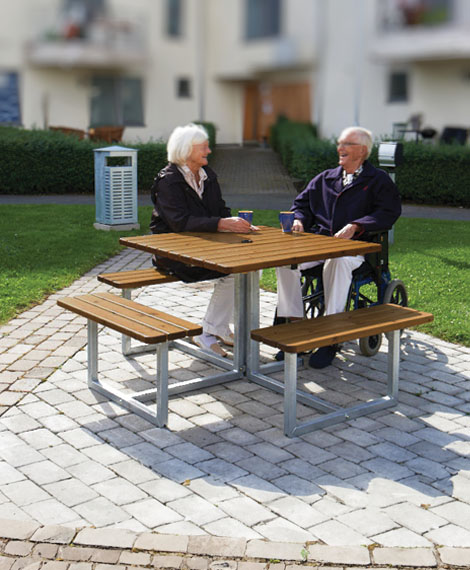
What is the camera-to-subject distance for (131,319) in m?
4.70

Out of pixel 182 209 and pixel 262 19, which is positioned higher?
pixel 262 19

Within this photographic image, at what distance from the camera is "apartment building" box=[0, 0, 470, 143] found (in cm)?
2152

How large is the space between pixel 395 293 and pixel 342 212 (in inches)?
32.1

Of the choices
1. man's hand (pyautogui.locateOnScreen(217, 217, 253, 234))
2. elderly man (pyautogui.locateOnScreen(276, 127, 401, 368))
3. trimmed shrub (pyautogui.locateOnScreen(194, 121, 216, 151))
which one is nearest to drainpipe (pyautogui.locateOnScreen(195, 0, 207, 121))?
trimmed shrub (pyautogui.locateOnScreen(194, 121, 216, 151))

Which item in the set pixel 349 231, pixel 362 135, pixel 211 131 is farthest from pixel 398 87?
pixel 349 231

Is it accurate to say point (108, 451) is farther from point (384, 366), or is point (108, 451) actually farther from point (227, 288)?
point (384, 366)

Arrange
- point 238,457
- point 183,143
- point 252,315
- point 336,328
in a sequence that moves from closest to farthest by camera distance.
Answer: point 238,457 → point 336,328 → point 252,315 → point 183,143

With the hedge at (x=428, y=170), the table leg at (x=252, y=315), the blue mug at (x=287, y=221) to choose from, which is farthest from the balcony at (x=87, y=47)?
the table leg at (x=252, y=315)

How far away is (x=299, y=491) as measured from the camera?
3783 mm

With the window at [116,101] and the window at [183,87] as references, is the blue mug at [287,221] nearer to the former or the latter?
the window at [116,101]

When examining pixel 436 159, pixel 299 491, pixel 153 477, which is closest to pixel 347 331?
pixel 299 491

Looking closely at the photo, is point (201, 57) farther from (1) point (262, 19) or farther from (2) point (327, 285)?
(2) point (327, 285)

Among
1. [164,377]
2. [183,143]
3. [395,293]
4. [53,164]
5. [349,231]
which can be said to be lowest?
[164,377]

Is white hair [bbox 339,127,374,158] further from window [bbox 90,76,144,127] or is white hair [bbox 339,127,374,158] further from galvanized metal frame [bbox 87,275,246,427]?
window [bbox 90,76,144,127]
